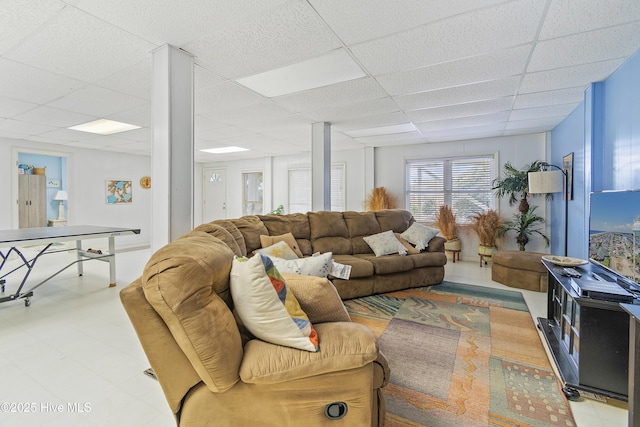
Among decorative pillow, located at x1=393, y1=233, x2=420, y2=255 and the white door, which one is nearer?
decorative pillow, located at x1=393, y1=233, x2=420, y2=255

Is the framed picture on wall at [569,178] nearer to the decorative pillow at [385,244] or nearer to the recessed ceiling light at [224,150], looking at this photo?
the decorative pillow at [385,244]

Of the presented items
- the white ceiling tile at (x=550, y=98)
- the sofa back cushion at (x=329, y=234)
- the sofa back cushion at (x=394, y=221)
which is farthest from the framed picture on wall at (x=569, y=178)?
the sofa back cushion at (x=329, y=234)

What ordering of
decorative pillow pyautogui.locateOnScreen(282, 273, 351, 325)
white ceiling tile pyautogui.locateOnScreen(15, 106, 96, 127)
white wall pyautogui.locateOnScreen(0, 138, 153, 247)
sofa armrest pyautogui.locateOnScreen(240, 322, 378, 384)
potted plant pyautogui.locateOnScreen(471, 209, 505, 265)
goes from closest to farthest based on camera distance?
sofa armrest pyautogui.locateOnScreen(240, 322, 378, 384), decorative pillow pyautogui.locateOnScreen(282, 273, 351, 325), white ceiling tile pyautogui.locateOnScreen(15, 106, 96, 127), potted plant pyautogui.locateOnScreen(471, 209, 505, 265), white wall pyautogui.locateOnScreen(0, 138, 153, 247)

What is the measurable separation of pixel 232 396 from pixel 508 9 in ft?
8.69

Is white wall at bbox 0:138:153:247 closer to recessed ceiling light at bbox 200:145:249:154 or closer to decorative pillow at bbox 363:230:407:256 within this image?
recessed ceiling light at bbox 200:145:249:154

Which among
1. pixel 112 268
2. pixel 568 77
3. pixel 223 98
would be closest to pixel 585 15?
pixel 568 77

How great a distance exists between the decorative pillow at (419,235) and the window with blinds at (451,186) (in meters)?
1.85

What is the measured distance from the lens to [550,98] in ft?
11.5

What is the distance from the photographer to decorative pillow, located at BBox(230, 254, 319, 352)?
1299mm

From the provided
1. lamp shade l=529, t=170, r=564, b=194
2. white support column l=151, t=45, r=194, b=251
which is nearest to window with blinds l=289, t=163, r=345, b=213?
lamp shade l=529, t=170, r=564, b=194

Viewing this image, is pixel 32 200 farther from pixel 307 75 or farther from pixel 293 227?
pixel 307 75

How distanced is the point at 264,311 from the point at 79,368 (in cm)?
186

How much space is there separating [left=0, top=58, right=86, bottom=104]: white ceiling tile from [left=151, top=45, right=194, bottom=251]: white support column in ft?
4.29

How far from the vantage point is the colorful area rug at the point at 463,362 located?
168 cm
